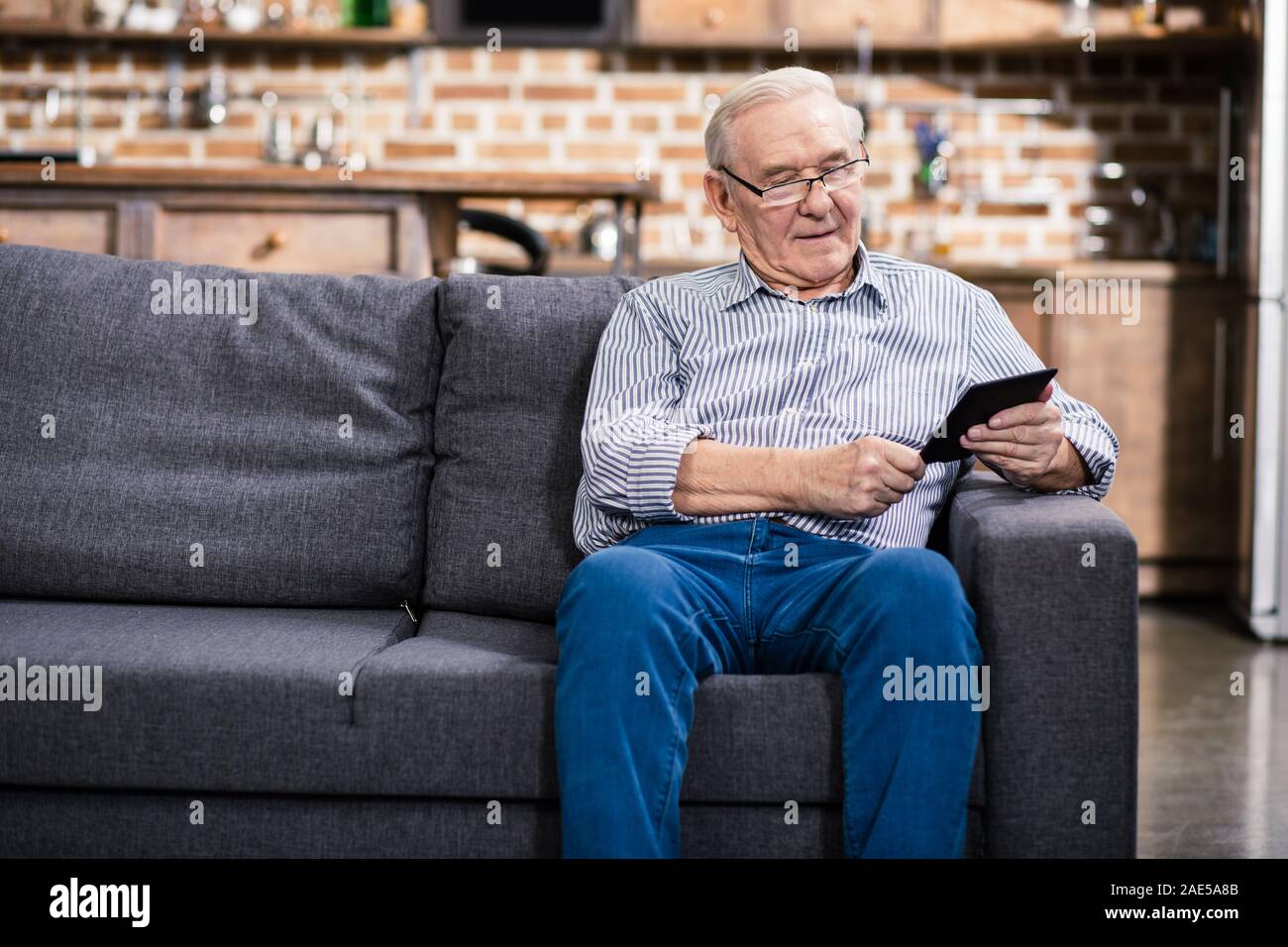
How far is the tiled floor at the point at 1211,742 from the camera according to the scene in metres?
2.13

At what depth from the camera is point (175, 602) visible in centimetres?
194

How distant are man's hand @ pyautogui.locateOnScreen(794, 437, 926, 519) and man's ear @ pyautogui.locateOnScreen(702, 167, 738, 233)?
0.46 metres

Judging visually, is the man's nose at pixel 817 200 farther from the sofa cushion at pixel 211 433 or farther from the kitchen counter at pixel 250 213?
the kitchen counter at pixel 250 213

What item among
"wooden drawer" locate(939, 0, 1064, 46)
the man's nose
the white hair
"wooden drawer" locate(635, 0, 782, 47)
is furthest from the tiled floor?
"wooden drawer" locate(635, 0, 782, 47)

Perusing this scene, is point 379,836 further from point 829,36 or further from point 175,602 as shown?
point 829,36

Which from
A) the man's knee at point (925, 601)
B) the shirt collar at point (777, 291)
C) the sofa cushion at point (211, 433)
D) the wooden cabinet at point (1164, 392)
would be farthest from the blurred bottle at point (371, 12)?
the man's knee at point (925, 601)

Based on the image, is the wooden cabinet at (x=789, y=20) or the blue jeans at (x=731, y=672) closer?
the blue jeans at (x=731, y=672)

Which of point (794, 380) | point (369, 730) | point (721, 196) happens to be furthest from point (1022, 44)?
point (369, 730)

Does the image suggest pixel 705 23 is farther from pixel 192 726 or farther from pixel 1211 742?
pixel 192 726

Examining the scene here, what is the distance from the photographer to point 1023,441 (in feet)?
5.38

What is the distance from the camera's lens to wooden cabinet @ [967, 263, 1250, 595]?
3877 millimetres

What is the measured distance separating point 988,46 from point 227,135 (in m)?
2.46

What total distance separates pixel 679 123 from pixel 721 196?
2.62 metres
